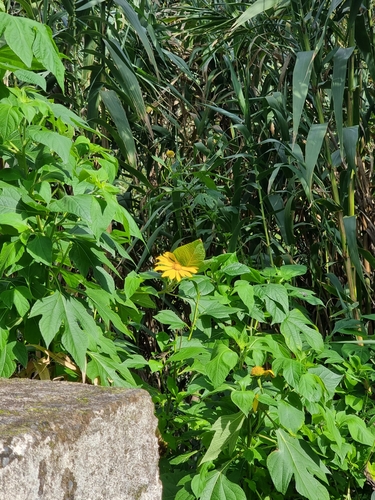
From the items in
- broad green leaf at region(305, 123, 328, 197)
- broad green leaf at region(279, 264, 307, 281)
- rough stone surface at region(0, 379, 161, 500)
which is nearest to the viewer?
rough stone surface at region(0, 379, 161, 500)

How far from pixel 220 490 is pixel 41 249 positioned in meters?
0.70

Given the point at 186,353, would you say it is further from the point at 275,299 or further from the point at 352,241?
the point at 352,241

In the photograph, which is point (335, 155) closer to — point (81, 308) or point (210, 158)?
point (210, 158)

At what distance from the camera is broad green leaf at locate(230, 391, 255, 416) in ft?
5.57

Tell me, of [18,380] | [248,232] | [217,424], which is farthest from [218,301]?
[248,232]

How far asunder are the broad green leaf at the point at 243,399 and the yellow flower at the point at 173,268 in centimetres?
36

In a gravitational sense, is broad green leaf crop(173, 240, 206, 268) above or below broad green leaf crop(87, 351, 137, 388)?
above

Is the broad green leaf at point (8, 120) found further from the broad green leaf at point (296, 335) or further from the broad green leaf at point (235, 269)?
the broad green leaf at point (296, 335)

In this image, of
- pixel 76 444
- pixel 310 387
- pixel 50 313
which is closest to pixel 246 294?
pixel 310 387

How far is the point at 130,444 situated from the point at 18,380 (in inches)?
12.9

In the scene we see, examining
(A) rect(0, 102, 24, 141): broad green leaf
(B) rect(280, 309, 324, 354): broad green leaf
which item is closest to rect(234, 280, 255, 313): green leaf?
(B) rect(280, 309, 324, 354): broad green leaf

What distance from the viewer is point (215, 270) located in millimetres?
2164

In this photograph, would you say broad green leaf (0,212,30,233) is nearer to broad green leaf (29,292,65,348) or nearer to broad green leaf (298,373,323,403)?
broad green leaf (29,292,65,348)

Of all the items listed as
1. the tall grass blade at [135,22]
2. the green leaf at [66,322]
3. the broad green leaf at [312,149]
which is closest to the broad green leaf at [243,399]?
the green leaf at [66,322]
